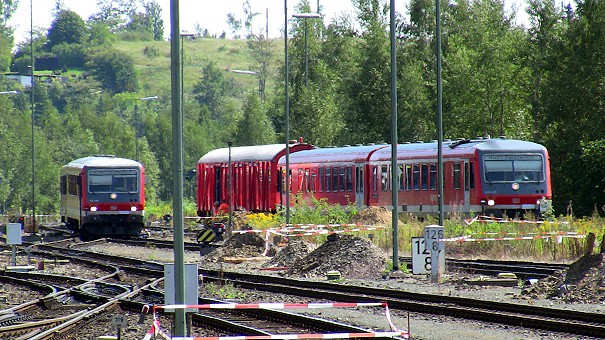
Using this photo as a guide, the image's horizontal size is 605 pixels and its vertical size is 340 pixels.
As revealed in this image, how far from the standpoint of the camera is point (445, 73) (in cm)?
6384

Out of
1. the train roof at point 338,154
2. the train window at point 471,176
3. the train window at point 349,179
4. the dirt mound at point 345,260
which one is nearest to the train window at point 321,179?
the train roof at point 338,154

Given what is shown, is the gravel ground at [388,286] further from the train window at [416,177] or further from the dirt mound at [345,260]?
the train window at [416,177]

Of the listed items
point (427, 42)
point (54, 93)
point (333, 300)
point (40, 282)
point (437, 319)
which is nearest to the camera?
point (437, 319)

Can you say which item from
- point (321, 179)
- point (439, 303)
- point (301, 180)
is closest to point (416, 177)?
point (321, 179)

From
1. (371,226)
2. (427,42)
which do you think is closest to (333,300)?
(371,226)

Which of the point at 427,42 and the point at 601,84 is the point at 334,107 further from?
the point at 601,84

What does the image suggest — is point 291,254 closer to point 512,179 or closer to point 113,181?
point 512,179

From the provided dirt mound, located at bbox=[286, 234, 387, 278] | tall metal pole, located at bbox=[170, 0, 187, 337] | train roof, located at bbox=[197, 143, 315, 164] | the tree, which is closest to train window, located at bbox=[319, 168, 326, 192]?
train roof, located at bbox=[197, 143, 315, 164]

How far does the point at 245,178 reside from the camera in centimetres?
5478

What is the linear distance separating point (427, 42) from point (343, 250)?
163 ft

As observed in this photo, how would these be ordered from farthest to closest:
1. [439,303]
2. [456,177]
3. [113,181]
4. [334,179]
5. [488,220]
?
1. [334,179]
2. [113,181]
3. [456,177]
4. [488,220]
5. [439,303]

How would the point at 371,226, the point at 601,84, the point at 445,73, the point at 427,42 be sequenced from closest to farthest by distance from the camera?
1. the point at 371,226
2. the point at 601,84
3. the point at 445,73
4. the point at 427,42

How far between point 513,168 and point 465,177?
1540 millimetres

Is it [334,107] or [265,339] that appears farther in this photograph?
[334,107]
